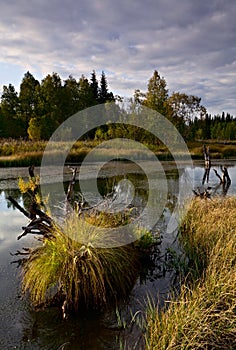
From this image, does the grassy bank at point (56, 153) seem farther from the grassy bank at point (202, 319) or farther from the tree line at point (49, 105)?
the grassy bank at point (202, 319)

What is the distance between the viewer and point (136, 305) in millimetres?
4242

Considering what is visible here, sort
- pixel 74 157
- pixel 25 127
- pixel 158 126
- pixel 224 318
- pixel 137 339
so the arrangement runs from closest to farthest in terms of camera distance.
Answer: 1. pixel 224 318
2. pixel 137 339
3. pixel 74 157
4. pixel 158 126
5. pixel 25 127

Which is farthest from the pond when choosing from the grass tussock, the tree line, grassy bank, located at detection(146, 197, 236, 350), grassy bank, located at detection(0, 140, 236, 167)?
the tree line

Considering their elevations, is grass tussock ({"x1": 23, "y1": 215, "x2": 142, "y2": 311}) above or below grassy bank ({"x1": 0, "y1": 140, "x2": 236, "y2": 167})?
below

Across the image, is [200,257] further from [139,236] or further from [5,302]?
[5,302]

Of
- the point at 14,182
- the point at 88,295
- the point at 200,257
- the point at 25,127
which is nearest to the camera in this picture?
the point at 88,295

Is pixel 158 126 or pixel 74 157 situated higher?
pixel 158 126

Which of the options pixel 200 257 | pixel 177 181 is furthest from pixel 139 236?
pixel 177 181

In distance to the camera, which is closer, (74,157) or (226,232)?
(226,232)

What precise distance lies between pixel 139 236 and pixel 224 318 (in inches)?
107

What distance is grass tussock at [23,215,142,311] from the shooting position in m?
4.21

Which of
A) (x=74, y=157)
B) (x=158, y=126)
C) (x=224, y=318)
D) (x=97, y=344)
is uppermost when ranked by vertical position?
(x=158, y=126)

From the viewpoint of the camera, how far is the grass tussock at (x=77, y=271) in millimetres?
4211

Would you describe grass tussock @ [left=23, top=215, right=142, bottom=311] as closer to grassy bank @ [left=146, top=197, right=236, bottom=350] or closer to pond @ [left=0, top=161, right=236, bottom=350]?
pond @ [left=0, top=161, right=236, bottom=350]
